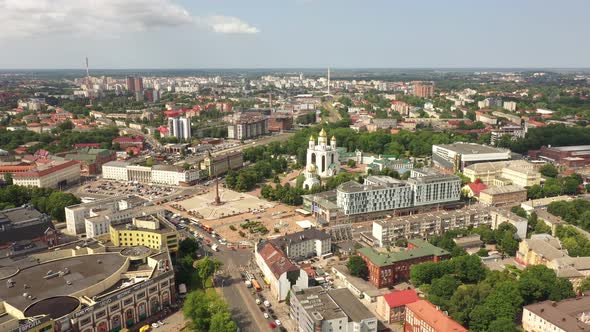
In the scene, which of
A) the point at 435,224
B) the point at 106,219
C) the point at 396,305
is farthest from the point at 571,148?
the point at 106,219

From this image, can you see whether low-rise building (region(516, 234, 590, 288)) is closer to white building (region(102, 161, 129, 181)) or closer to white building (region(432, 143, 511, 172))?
white building (region(432, 143, 511, 172))

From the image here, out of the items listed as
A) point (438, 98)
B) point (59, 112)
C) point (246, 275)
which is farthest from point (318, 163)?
point (438, 98)

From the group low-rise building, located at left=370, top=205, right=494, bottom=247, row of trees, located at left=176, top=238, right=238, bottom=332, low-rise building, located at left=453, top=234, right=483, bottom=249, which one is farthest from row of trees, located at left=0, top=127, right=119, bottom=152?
low-rise building, located at left=453, top=234, right=483, bottom=249

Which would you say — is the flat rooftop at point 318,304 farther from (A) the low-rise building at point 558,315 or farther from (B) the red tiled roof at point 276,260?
(A) the low-rise building at point 558,315

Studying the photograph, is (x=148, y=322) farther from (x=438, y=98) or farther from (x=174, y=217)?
(x=438, y=98)

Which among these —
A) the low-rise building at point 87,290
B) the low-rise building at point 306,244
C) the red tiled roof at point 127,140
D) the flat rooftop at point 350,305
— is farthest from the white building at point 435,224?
the red tiled roof at point 127,140
